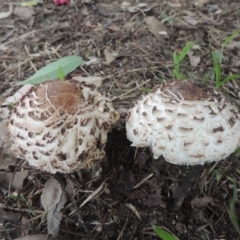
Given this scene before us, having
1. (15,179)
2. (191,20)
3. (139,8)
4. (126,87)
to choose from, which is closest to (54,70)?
(126,87)

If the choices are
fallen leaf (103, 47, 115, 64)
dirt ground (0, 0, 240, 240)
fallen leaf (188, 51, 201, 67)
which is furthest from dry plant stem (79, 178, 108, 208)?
fallen leaf (188, 51, 201, 67)

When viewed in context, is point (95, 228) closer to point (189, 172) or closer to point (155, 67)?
point (189, 172)

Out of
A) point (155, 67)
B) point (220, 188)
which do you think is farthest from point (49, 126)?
point (155, 67)

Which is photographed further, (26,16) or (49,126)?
(26,16)

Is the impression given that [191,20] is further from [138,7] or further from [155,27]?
[138,7]

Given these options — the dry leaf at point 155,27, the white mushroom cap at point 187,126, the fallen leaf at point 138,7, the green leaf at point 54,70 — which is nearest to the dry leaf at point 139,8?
the fallen leaf at point 138,7

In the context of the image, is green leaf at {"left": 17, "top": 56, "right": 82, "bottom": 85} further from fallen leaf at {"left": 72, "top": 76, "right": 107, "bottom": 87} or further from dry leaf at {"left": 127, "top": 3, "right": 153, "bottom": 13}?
dry leaf at {"left": 127, "top": 3, "right": 153, "bottom": 13}
